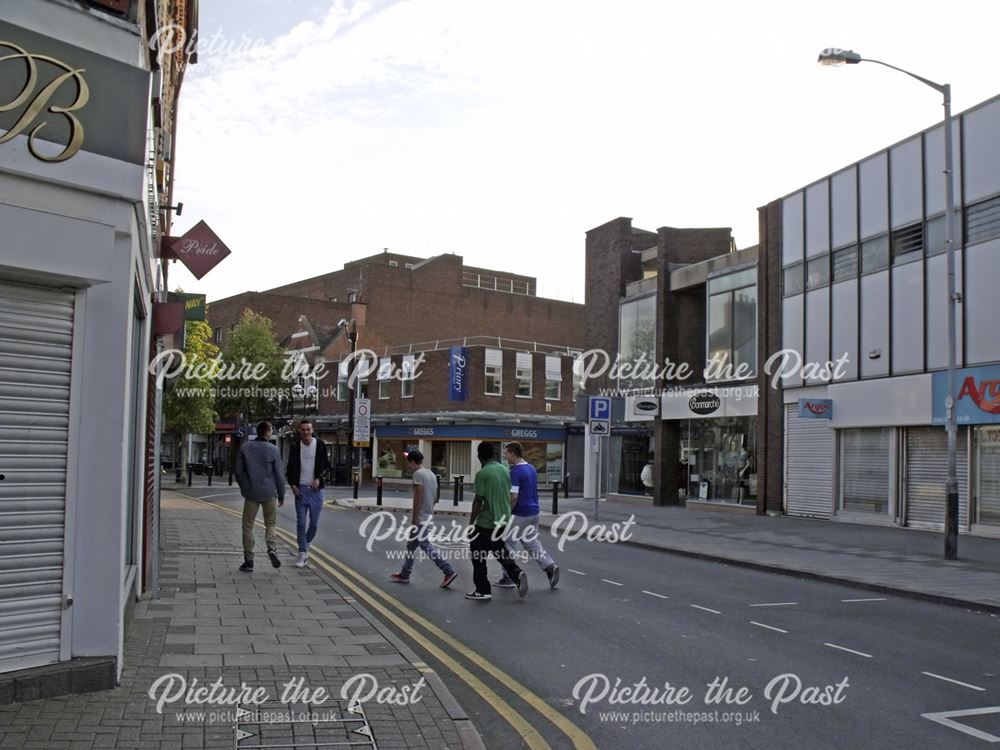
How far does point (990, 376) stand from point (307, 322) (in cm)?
5252

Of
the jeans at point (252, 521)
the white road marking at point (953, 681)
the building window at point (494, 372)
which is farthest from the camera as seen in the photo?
the building window at point (494, 372)

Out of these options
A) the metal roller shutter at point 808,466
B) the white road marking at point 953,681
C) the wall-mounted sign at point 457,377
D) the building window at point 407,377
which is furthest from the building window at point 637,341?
the white road marking at point 953,681

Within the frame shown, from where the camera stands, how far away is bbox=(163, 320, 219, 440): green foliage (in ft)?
137

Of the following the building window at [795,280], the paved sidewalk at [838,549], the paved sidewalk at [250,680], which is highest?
the building window at [795,280]

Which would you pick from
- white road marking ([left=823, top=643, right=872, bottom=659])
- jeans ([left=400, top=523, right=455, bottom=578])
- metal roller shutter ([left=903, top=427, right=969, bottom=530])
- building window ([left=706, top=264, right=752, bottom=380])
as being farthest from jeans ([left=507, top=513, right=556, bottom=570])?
building window ([left=706, top=264, right=752, bottom=380])

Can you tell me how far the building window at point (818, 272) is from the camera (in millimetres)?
24922

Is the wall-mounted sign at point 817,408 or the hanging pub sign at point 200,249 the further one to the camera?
the wall-mounted sign at point 817,408

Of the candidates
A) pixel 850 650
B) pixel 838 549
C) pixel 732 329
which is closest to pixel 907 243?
pixel 732 329

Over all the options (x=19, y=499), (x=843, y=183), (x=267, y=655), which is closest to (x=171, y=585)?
(x=267, y=655)

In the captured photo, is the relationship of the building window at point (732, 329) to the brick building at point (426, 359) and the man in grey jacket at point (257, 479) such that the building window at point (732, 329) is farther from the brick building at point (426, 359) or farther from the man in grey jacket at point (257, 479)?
the man in grey jacket at point (257, 479)

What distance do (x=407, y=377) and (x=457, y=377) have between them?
13.6ft

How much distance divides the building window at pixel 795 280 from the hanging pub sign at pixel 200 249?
64.8 ft

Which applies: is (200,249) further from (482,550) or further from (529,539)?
(529,539)

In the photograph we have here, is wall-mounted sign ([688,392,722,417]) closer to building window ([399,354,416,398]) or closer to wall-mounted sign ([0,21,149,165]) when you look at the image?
building window ([399,354,416,398])
